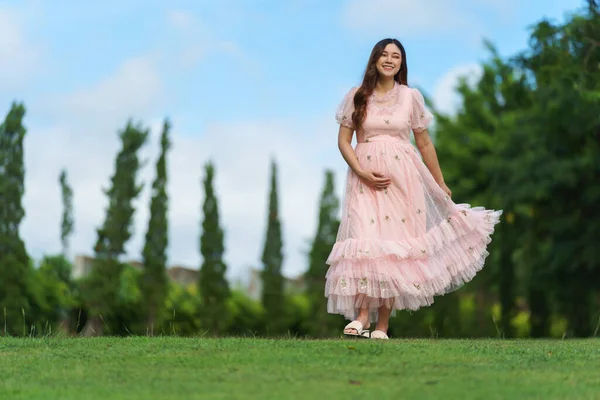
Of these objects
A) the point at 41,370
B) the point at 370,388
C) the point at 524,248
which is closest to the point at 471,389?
the point at 370,388

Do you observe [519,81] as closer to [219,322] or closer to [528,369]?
[219,322]

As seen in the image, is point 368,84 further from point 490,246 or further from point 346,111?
point 490,246

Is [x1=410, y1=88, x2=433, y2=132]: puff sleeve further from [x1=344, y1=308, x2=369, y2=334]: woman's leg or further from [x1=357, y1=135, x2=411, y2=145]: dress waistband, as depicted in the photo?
[x1=344, y1=308, x2=369, y2=334]: woman's leg

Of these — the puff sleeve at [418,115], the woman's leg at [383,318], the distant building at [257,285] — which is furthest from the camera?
the distant building at [257,285]

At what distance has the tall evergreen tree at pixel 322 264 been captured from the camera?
40531 millimetres

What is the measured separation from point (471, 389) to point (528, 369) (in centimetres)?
100

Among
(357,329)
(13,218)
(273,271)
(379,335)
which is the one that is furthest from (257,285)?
(357,329)

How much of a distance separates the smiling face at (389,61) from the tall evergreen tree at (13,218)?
80.1ft

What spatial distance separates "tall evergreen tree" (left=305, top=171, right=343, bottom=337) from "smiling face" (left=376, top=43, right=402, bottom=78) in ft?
101

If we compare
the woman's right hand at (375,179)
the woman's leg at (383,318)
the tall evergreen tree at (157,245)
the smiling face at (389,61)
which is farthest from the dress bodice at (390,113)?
the tall evergreen tree at (157,245)

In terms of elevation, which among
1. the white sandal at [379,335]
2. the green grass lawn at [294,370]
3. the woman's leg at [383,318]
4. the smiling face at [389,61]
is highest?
the smiling face at [389,61]

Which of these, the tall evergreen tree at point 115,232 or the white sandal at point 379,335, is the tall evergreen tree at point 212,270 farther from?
the white sandal at point 379,335

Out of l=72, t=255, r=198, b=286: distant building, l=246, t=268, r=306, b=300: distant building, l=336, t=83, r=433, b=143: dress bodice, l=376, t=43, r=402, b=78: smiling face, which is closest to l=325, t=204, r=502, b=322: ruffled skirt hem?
l=336, t=83, r=433, b=143: dress bodice

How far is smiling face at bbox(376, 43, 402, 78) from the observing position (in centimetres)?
876
